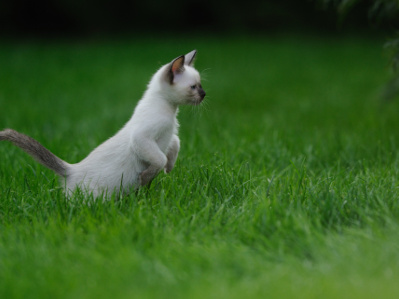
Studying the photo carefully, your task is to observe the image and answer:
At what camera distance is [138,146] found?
10.5 feet

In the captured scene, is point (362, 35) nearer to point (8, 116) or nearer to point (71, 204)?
point (8, 116)

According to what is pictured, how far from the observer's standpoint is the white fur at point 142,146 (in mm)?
3209

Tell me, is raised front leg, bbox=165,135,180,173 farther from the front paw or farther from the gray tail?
the gray tail

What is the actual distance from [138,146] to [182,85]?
0.48 meters

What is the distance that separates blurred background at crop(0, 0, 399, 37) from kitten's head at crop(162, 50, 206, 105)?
1416cm

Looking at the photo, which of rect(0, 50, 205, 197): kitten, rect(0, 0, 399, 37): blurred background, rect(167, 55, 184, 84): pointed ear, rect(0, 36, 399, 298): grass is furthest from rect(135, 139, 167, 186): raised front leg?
rect(0, 0, 399, 37): blurred background

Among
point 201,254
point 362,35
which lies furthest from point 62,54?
point 201,254

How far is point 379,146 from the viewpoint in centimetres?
463

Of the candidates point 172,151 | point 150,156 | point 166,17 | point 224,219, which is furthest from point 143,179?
point 166,17

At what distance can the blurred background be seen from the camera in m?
16.7

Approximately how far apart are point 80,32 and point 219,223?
1531cm

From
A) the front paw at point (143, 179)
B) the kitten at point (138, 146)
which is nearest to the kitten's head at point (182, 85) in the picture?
the kitten at point (138, 146)

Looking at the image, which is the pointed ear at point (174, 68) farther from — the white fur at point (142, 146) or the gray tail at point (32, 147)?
the gray tail at point (32, 147)

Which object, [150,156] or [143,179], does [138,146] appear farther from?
[143,179]
